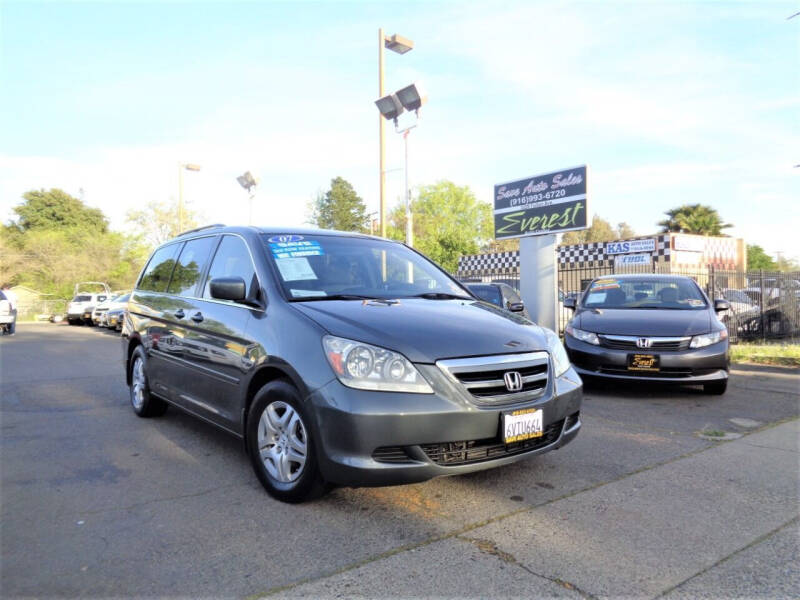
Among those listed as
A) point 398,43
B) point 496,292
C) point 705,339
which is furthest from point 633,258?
point 705,339

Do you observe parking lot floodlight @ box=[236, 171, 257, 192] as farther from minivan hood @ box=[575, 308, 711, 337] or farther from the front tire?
the front tire

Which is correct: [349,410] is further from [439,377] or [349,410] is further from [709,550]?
[709,550]

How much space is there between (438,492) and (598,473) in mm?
1154

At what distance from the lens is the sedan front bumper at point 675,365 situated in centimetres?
628

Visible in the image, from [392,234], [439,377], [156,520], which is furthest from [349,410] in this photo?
[392,234]

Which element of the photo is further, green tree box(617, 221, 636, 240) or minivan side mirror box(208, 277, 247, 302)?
green tree box(617, 221, 636, 240)

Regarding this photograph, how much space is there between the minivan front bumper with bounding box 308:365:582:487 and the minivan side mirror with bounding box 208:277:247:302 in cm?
99

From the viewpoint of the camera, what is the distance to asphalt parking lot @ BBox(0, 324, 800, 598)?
2.45 m

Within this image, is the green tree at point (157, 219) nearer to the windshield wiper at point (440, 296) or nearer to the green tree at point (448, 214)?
the green tree at point (448, 214)

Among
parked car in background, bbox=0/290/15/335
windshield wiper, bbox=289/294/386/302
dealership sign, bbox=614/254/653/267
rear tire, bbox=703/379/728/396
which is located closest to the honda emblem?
windshield wiper, bbox=289/294/386/302

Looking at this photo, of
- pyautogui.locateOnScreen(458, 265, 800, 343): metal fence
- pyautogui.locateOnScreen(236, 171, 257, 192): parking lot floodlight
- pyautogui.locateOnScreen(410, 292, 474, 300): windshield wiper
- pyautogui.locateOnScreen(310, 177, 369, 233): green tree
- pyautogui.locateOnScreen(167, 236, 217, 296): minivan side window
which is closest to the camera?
pyautogui.locateOnScreen(410, 292, 474, 300): windshield wiper

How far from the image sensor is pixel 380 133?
1568 centimetres

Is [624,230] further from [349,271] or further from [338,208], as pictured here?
[349,271]

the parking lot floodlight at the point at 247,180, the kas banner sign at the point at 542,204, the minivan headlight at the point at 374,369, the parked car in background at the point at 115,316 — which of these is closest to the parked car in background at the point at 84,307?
the parked car in background at the point at 115,316
